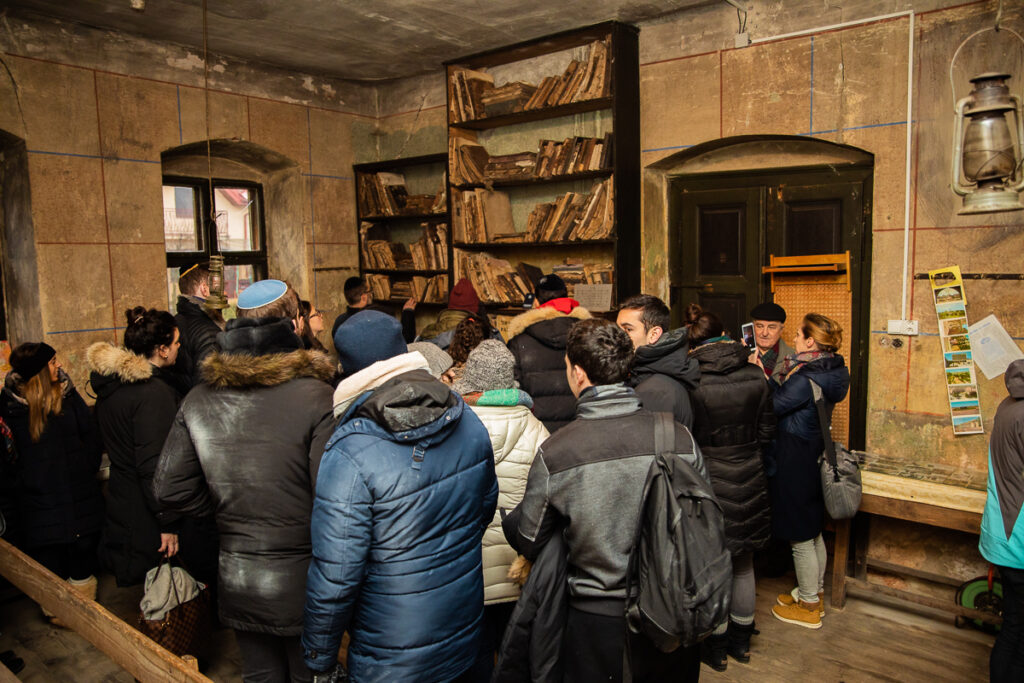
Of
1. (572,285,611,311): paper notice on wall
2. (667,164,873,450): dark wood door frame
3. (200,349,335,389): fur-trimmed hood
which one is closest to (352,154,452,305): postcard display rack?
(572,285,611,311): paper notice on wall

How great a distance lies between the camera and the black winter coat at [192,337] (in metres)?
3.66

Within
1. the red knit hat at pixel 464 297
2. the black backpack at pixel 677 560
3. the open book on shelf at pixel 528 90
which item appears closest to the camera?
the black backpack at pixel 677 560

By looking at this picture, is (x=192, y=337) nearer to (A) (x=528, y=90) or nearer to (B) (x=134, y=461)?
(B) (x=134, y=461)

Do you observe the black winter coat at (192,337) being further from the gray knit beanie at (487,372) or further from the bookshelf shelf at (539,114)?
the bookshelf shelf at (539,114)

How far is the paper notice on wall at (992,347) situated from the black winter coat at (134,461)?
401 centimetres

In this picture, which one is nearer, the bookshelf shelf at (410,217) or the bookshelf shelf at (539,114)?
the bookshelf shelf at (539,114)

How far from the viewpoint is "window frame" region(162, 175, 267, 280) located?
5848mm

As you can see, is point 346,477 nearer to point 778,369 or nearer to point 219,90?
point 778,369

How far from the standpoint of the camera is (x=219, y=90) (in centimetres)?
569

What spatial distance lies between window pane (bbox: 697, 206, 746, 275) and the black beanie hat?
4029 millimetres

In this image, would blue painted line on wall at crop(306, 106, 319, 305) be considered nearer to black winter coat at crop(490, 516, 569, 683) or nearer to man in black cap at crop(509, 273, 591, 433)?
man in black cap at crop(509, 273, 591, 433)

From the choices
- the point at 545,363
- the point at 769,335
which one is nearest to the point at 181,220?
the point at 545,363

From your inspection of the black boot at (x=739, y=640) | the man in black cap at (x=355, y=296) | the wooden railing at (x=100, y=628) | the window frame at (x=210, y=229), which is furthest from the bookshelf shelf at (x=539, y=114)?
the wooden railing at (x=100, y=628)

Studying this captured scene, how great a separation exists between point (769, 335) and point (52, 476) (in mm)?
3999
